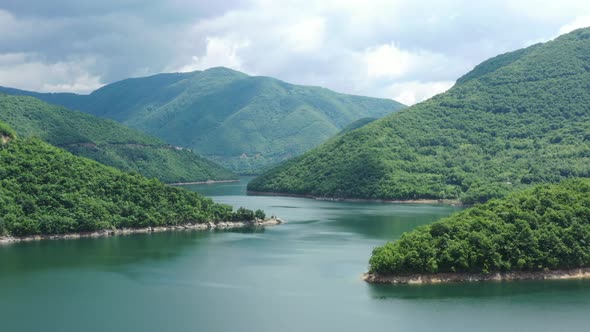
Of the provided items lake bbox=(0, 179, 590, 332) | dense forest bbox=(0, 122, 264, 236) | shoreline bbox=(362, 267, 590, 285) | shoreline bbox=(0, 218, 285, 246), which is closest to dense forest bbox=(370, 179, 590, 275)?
shoreline bbox=(362, 267, 590, 285)

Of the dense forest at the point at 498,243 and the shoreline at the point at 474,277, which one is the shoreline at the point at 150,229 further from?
the dense forest at the point at 498,243

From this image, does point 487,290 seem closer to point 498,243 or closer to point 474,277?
point 474,277

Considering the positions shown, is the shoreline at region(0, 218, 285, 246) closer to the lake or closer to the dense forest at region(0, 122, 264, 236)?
the dense forest at region(0, 122, 264, 236)

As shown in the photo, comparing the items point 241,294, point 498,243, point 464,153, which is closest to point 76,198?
point 241,294

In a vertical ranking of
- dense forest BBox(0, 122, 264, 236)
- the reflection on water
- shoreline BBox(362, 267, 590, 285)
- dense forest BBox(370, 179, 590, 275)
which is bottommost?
the reflection on water

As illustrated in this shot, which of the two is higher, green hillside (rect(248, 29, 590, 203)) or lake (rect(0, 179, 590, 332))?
green hillside (rect(248, 29, 590, 203))

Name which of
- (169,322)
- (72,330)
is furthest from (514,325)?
(72,330)
